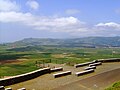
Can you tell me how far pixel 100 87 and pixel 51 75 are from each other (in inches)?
218

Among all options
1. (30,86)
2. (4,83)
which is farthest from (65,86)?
(4,83)

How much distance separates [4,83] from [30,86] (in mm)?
2217

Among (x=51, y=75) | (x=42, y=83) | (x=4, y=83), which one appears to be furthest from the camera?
(x=51, y=75)

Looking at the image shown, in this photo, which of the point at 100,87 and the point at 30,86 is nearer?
the point at 30,86

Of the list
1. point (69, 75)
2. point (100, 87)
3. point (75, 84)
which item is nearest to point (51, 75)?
point (69, 75)

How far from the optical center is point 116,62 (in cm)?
3928

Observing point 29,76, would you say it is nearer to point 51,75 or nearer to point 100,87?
point 51,75

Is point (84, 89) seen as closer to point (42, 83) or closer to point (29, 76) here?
point (42, 83)

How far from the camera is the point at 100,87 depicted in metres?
22.9

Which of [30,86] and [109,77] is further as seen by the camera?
[109,77]

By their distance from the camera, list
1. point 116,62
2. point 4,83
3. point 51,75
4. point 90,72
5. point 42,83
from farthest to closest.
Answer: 1. point 116,62
2. point 90,72
3. point 51,75
4. point 42,83
5. point 4,83

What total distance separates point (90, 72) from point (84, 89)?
6325mm

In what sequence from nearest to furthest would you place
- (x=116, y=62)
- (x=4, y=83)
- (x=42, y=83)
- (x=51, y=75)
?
(x=4, y=83) → (x=42, y=83) → (x=51, y=75) → (x=116, y=62)

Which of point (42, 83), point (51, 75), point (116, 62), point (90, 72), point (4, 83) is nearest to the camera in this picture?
point (4, 83)
